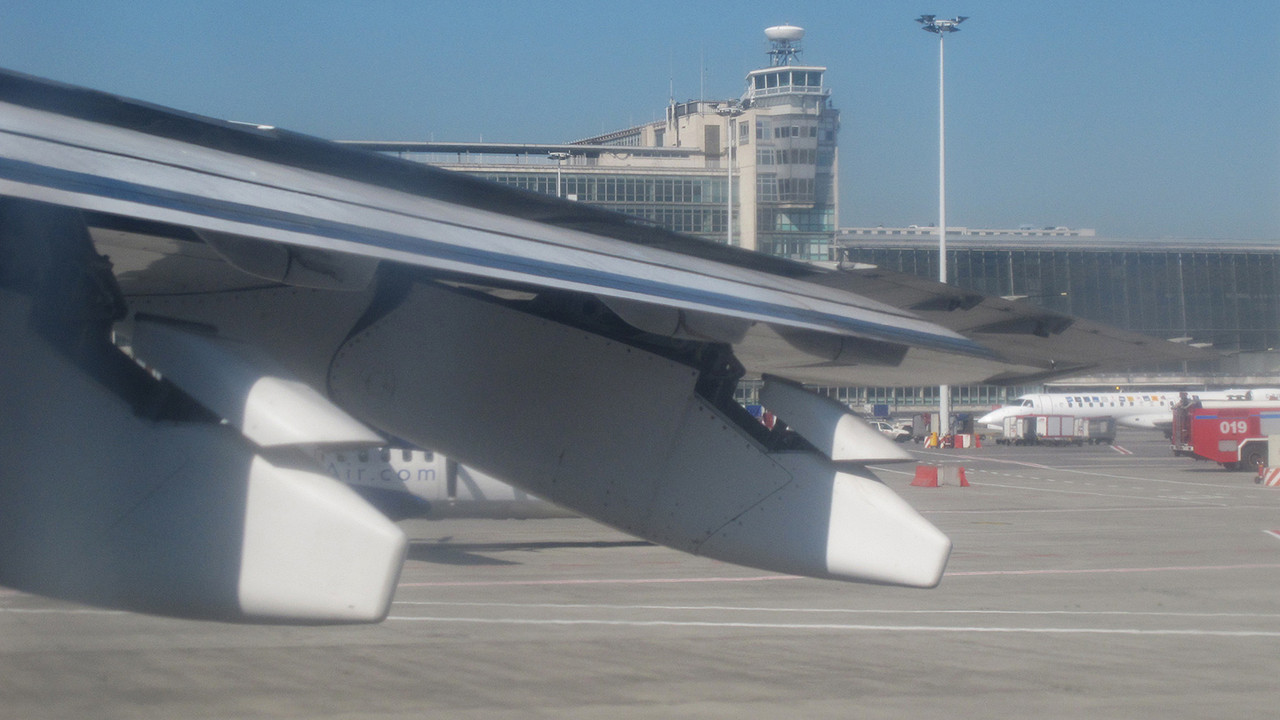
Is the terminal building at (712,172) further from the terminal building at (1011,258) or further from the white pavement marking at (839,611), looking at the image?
the white pavement marking at (839,611)

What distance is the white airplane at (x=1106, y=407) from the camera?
6856cm

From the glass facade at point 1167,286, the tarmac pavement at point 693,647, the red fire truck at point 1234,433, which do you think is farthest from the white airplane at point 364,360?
the glass facade at point 1167,286

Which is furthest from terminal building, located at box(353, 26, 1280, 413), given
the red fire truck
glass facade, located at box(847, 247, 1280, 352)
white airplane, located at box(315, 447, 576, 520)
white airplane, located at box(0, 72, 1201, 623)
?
white airplane, located at box(0, 72, 1201, 623)

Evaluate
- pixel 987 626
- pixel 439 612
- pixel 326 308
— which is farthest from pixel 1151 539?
pixel 326 308

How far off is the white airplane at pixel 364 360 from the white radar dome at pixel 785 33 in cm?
11016

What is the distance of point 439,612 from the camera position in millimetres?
12008

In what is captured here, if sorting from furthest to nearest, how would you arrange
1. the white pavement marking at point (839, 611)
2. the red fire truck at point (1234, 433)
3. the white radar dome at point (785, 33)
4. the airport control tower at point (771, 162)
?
the white radar dome at point (785, 33)
the airport control tower at point (771, 162)
the red fire truck at point (1234, 433)
the white pavement marking at point (839, 611)

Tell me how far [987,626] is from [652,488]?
20.4 ft

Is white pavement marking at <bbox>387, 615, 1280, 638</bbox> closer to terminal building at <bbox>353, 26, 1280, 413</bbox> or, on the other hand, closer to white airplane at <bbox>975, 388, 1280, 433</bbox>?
terminal building at <bbox>353, 26, 1280, 413</bbox>

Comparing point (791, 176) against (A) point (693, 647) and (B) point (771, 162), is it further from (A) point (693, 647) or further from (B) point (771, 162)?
(A) point (693, 647)

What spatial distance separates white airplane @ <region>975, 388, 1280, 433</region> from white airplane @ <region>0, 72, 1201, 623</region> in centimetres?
6435

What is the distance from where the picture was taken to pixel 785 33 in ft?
371

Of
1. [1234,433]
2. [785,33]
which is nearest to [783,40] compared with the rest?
[785,33]

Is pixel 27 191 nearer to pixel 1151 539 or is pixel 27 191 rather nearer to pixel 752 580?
pixel 752 580
